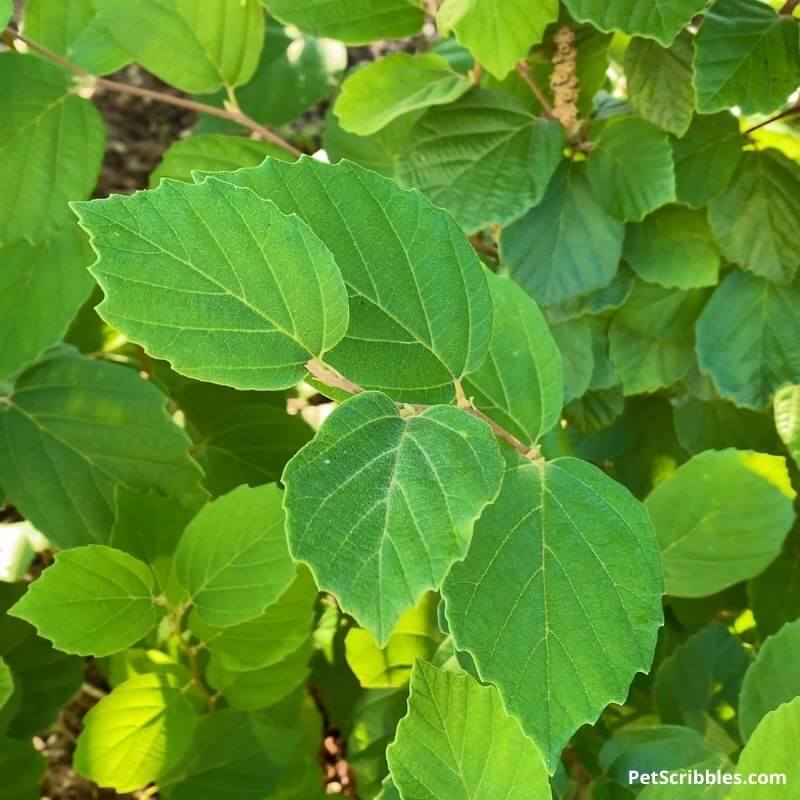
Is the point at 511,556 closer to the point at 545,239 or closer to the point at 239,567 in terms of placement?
the point at 239,567

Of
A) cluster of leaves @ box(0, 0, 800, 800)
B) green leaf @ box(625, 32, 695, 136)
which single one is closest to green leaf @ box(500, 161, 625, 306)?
cluster of leaves @ box(0, 0, 800, 800)

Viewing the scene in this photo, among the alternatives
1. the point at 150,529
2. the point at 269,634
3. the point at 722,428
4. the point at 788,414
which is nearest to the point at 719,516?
the point at 788,414

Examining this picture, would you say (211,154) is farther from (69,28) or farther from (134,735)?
(134,735)

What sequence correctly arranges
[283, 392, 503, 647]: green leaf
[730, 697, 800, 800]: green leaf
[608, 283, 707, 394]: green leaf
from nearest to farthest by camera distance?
[283, 392, 503, 647]: green leaf
[730, 697, 800, 800]: green leaf
[608, 283, 707, 394]: green leaf

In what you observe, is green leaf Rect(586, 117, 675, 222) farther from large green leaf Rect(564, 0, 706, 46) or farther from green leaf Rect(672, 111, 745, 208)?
large green leaf Rect(564, 0, 706, 46)

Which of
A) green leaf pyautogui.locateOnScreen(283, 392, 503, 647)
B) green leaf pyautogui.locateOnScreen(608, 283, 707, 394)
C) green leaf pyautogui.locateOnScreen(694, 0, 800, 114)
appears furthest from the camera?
green leaf pyautogui.locateOnScreen(608, 283, 707, 394)

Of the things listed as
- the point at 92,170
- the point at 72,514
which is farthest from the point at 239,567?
the point at 92,170
